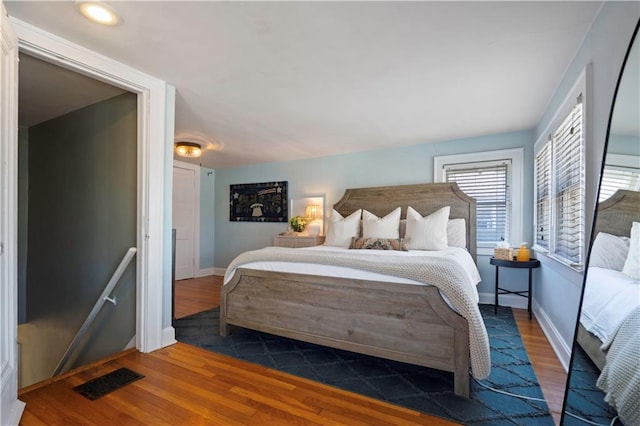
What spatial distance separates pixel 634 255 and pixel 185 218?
5907 millimetres

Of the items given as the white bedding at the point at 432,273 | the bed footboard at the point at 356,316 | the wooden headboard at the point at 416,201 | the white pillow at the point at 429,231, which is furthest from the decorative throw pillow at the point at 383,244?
the bed footboard at the point at 356,316

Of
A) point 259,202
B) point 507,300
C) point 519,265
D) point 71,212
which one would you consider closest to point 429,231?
point 519,265

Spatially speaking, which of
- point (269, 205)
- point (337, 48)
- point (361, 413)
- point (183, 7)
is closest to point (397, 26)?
point (337, 48)

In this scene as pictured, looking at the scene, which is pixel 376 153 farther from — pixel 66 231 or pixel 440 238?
pixel 66 231

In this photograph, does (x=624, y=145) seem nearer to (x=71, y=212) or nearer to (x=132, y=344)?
(x=132, y=344)

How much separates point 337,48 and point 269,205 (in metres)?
3.92

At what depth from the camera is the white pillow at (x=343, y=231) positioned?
4.02 m

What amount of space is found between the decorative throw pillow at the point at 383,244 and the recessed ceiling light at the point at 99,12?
2942mm

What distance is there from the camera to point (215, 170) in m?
6.26

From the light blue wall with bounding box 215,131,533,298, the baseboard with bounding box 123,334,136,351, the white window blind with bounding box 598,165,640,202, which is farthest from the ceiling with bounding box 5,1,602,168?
the baseboard with bounding box 123,334,136,351

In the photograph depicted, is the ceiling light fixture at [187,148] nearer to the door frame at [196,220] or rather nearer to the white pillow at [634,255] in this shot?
the door frame at [196,220]

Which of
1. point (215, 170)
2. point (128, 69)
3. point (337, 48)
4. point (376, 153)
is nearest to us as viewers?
point (337, 48)

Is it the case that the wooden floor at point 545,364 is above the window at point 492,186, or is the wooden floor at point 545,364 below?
below

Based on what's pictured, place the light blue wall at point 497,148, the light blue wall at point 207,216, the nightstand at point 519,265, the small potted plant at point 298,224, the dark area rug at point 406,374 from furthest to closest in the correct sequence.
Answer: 1. the light blue wall at point 207,216
2. the small potted plant at point 298,224
3. the nightstand at point 519,265
4. the dark area rug at point 406,374
5. the light blue wall at point 497,148
